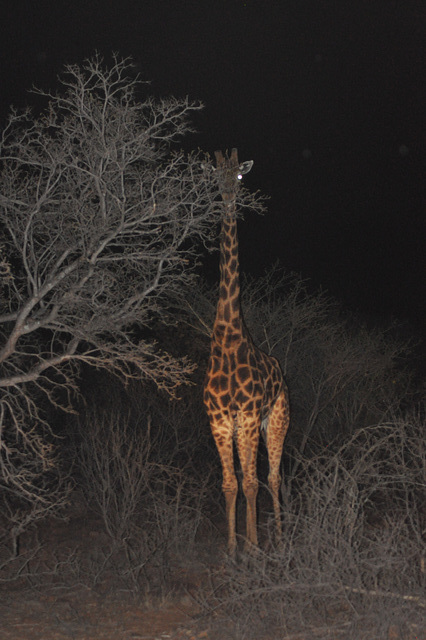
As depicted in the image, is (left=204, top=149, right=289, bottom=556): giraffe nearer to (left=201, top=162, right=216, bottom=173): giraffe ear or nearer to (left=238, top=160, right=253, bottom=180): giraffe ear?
(left=238, top=160, right=253, bottom=180): giraffe ear

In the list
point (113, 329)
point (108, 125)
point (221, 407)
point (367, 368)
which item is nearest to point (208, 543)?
point (221, 407)

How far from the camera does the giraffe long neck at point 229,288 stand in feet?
26.3

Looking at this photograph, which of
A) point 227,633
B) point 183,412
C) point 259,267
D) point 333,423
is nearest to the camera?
point 227,633

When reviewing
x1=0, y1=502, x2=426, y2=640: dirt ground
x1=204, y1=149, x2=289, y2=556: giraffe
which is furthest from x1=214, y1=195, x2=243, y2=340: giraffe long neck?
x1=0, y1=502, x2=426, y2=640: dirt ground

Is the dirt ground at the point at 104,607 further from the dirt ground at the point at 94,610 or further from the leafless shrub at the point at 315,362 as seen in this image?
the leafless shrub at the point at 315,362

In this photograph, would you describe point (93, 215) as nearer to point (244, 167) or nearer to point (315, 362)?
point (244, 167)

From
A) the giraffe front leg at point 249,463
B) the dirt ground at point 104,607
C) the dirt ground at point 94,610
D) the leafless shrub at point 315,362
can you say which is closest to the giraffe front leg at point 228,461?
the giraffe front leg at point 249,463

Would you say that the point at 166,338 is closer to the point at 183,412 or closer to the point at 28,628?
the point at 183,412

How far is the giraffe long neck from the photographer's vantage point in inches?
315

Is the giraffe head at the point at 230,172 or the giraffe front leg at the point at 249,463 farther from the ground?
the giraffe head at the point at 230,172

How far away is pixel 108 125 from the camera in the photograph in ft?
21.5

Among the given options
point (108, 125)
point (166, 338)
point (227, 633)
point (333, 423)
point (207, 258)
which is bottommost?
point (227, 633)

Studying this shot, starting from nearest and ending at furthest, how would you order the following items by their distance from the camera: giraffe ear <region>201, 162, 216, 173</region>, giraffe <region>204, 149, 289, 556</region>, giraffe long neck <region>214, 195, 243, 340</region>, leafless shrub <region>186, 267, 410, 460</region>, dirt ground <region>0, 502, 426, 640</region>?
dirt ground <region>0, 502, 426, 640</region>
giraffe ear <region>201, 162, 216, 173</region>
giraffe <region>204, 149, 289, 556</region>
giraffe long neck <region>214, 195, 243, 340</region>
leafless shrub <region>186, 267, 410, 460</region>

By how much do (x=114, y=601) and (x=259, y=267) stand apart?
26296 mm
